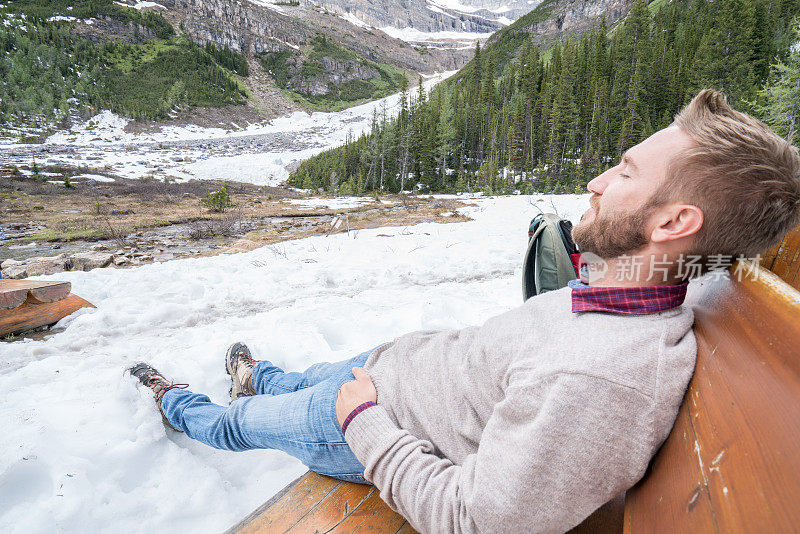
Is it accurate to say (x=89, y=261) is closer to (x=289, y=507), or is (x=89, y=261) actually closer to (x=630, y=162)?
(x=289, y=507)

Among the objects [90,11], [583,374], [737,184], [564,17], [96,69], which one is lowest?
[583,374]

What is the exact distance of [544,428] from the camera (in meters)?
0.87

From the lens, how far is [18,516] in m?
1.53

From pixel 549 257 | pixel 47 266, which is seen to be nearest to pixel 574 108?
pixel 549 257

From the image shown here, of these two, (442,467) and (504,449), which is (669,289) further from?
(442,467)

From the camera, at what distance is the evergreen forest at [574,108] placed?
1091 inches

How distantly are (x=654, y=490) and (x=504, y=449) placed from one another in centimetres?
33

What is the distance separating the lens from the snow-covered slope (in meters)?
1.68

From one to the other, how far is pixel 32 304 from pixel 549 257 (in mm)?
4758

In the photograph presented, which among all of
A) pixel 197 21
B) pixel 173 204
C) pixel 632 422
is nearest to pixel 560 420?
pixel 632 422

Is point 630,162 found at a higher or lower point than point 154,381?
higher

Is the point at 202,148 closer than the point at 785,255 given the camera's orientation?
No

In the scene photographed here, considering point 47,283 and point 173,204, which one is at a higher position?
point 173,204

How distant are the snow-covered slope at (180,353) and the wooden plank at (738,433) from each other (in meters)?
1.84
